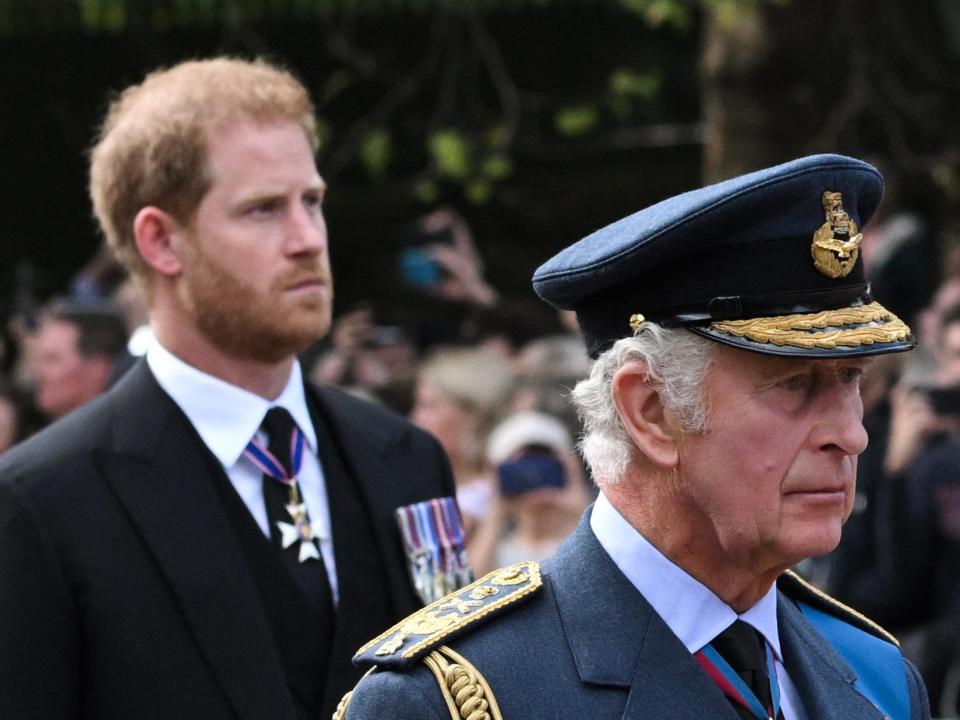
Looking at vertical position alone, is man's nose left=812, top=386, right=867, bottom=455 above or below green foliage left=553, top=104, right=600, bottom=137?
below

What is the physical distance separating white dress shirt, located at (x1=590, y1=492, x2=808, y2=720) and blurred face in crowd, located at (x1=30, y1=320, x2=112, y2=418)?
15.6 feet

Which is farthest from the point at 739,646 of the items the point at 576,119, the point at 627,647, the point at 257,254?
the point at 576,119

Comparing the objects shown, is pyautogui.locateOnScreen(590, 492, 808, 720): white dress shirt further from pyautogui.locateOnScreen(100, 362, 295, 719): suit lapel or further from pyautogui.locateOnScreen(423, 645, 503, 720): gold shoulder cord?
pyautogui.locateOnScreen(100, 362, 295, 719): suit lapel

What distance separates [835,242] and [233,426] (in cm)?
141

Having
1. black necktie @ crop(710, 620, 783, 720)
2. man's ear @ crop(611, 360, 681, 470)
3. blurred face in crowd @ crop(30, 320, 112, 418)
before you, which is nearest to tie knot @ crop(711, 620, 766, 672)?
black necktie @ crop(710, 620, 783, 720)

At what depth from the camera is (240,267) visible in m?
3.57

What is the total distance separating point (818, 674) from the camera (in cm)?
253

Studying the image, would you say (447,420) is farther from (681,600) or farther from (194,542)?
(681,600)

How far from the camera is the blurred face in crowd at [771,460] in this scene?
2379 mm

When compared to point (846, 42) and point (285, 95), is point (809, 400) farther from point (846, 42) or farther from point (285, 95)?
point (846, 42)

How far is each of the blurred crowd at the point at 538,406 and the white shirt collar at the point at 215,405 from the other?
0.81 metres

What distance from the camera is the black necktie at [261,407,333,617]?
341cm

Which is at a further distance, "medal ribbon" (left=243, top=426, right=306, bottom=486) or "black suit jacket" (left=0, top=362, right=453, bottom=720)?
"medal ribbon" (left=243, top=426, right=306, bottom=486)

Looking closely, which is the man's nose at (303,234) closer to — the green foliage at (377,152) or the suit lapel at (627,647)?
the suit lapel at (627,647)
